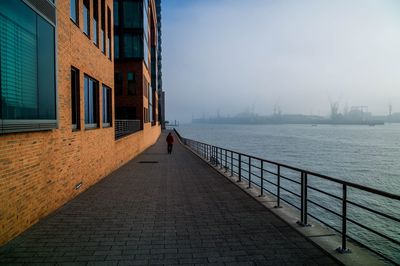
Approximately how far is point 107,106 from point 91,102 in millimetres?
3177

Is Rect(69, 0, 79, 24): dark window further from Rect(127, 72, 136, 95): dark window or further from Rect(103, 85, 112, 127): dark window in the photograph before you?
Rect(127, 72, 136, 95): dark window

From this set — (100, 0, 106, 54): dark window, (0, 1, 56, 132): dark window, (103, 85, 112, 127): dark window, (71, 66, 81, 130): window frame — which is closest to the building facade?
(103, 85, 112, 127): dark window

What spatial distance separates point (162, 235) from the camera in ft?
19.9

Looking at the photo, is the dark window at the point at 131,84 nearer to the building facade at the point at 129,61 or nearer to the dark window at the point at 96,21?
the building facade at the point at 129,61

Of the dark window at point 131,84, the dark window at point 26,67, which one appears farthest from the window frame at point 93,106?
the dark window at point 131,84

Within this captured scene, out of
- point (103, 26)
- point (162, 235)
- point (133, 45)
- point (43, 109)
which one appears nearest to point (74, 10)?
point (103, 26)

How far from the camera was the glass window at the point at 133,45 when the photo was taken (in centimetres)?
3259

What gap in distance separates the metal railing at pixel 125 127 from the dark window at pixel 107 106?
8.30 ft

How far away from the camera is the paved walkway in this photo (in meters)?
4.99

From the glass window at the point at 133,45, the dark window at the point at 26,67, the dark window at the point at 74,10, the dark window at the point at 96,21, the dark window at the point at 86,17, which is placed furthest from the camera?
the glass window at the point at 133,45

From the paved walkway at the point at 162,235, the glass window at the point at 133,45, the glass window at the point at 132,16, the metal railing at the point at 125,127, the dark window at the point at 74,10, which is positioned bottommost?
the paved walkway at the point at 162,235

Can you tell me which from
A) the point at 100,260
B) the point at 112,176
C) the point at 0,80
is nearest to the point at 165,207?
the point at 100,260

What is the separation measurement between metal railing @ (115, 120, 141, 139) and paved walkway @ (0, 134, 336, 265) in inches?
409

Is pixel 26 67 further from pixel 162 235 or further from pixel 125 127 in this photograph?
pixel 125 127
